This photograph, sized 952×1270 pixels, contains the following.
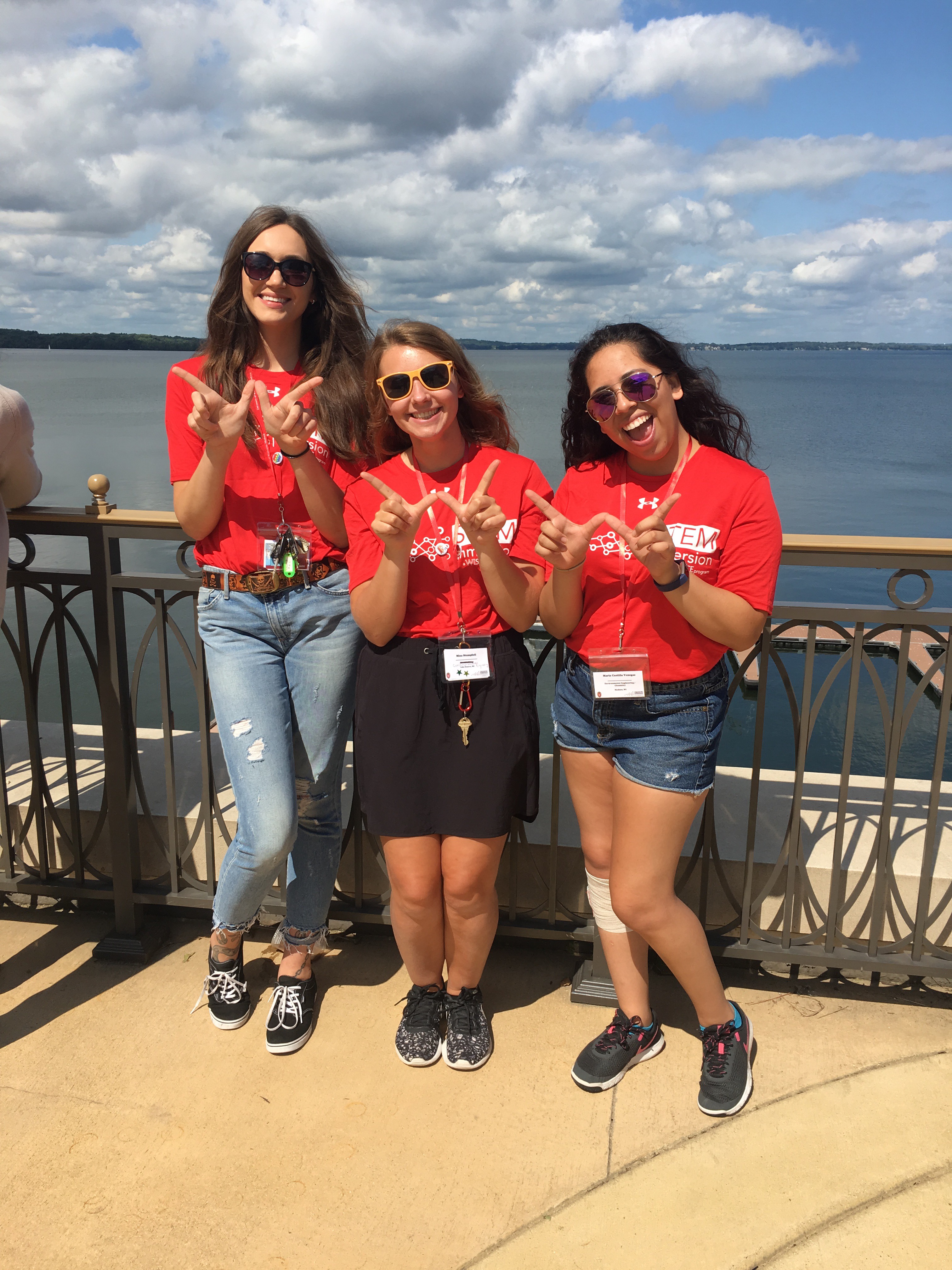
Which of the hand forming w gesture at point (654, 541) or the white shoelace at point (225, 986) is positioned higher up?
the hand forming w gesture at point (654, 541)

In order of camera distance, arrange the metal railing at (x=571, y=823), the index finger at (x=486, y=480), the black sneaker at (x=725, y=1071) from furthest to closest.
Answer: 1. the metal railing at (x=571, y=823)
2. the black sneaker at (x=725, y=1071)
3. the index finger at (x=486, y=480)

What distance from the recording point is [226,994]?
2793 mm

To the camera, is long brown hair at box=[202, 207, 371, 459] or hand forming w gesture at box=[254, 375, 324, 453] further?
long brown hair at box=[202, 207, 371, 459]

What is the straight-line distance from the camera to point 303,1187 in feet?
7.37

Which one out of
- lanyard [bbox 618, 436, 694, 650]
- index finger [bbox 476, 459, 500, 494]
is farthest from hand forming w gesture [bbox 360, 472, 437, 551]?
lanyard [bbox 618, 436, 694, 650]

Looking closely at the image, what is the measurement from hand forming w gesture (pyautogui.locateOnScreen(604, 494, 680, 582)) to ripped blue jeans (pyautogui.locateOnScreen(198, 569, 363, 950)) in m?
0.83

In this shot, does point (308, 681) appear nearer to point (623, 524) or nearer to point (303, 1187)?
point (623, 524)

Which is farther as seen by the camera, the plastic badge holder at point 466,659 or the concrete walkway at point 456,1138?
the plastic badge holder at point 466,659

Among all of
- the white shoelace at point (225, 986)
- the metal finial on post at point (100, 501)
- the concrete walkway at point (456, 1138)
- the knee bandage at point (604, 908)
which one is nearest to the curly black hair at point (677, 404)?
the knee bandage at point (604, 908)

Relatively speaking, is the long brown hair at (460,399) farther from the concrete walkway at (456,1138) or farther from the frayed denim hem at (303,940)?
the concrete walkway at (456,1138)

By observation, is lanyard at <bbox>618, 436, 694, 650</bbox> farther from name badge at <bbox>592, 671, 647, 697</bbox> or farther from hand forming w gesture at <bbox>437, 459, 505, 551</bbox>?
hand forming w gesture at <bbox>437, 459, 505, 551</bbox>

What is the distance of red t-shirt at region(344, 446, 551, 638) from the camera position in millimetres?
2330

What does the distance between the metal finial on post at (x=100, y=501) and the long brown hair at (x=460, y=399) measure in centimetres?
85

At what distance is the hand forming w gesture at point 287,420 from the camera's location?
2.30 m
